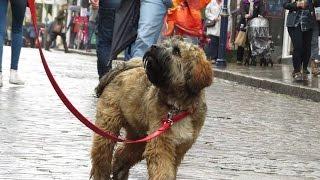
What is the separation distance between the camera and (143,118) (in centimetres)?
466

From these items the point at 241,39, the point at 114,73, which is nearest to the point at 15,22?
the point at 114,73

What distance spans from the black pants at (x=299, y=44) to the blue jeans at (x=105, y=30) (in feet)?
18.3

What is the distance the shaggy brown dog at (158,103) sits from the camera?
432 centimetres

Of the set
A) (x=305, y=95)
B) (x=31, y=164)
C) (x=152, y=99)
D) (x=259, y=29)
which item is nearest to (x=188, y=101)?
(x=152, y=99)

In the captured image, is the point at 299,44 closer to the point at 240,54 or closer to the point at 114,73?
the point at 240,54

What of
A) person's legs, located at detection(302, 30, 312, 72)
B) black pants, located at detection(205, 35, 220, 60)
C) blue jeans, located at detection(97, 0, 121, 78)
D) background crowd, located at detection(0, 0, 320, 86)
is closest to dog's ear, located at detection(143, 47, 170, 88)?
background crowd, located at detection(0, 0, 320, 86)

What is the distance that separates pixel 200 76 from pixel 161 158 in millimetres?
460

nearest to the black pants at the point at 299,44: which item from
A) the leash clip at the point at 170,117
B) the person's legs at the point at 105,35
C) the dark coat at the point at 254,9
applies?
the person's legs at the point at 105,35

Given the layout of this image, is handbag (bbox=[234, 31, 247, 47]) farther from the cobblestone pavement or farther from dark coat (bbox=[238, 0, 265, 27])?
the cobblestone pavement

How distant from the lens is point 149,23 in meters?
7.55

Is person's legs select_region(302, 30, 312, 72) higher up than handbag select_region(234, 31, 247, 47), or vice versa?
person's legs select_region(302, 30, 312, 72)

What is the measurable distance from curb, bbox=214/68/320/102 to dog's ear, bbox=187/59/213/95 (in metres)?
8.91

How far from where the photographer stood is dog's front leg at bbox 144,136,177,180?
4.31 meters

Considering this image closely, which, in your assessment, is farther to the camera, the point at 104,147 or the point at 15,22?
the point at 15,22
